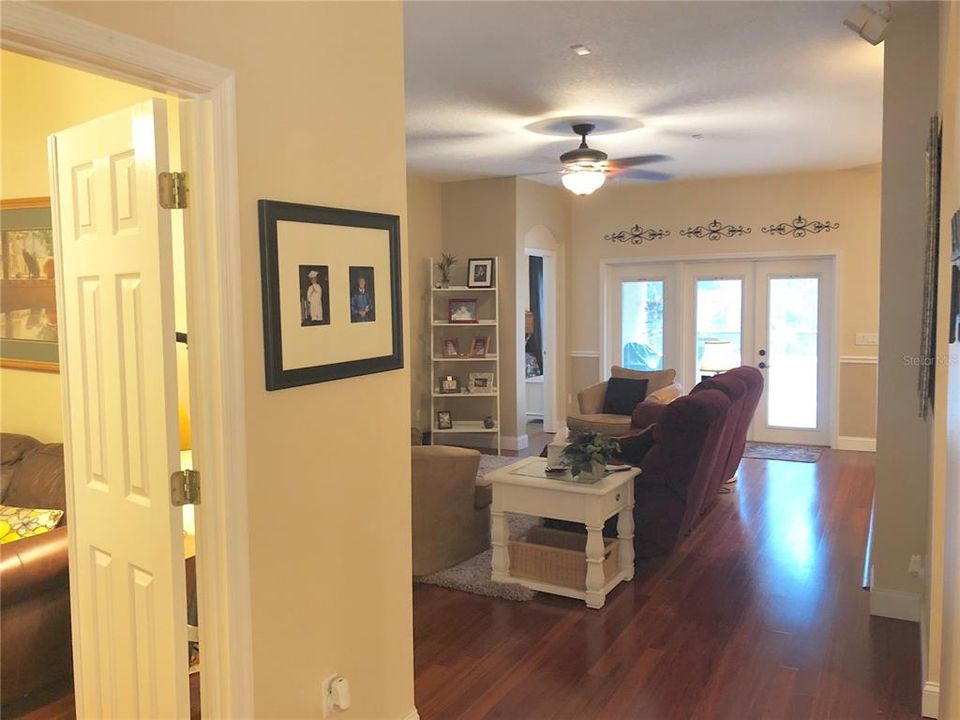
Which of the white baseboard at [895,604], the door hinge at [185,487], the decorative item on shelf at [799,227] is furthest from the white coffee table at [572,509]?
the decorative item on shelf at [799,227]

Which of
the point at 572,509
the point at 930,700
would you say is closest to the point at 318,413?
the point at 572,509

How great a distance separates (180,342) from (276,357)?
91cm

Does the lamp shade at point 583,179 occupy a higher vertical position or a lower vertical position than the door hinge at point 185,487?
higher

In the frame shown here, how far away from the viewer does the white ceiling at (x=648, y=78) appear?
3.39 meters

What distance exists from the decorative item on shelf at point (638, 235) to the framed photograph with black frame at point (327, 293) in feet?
20.5

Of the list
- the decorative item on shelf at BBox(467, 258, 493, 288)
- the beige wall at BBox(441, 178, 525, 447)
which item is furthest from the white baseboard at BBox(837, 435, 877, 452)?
the decorative item on shelf at BBox(467, 258, 493, 288)

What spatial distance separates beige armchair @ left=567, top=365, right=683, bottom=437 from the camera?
22.6 feet

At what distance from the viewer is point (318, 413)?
2148mm

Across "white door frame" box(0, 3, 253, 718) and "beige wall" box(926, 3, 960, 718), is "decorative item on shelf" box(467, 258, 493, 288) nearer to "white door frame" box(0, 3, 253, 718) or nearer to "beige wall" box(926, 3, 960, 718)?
"beige wall" box(926, 3, 960, 718)

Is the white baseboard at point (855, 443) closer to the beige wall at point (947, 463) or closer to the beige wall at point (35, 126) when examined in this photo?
the beige wall at point (947, 463)

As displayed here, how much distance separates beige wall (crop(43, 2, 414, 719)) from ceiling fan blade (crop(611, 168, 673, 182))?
5204 mm

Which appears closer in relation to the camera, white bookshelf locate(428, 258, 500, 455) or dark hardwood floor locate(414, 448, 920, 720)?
dark hardwood floor locate(414, 448, 920, 720)

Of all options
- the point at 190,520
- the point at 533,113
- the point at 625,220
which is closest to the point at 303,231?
the point at 190,520

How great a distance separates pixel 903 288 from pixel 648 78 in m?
1.76
